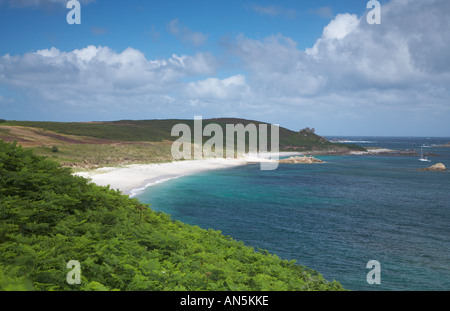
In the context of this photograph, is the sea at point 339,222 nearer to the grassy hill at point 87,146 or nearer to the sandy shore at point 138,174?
the sandy shore at point 138,174

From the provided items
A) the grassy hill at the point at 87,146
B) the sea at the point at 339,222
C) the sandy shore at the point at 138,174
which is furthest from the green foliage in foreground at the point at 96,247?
the sandy shore at the point at 138,174

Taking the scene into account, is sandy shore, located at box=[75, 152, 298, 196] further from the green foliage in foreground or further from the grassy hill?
the green foliage in foreground

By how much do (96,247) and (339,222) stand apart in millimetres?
26864

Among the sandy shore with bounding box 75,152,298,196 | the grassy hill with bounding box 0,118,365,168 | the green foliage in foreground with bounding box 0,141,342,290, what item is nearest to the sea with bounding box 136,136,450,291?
the sandy shore with bounding box 75,152,298,196

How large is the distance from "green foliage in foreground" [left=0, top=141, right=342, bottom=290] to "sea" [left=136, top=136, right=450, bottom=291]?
7.96 meters

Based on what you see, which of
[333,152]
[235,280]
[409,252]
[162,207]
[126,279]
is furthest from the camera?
[333,152]

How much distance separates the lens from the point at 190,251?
41.6 ft

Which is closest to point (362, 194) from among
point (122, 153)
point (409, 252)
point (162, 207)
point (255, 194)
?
point (255, 194)

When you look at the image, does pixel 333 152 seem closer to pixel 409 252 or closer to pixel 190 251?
pixel 409 252

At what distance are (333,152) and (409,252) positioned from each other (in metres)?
146

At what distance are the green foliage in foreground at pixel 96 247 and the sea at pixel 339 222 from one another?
313 inches

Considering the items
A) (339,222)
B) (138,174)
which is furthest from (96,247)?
(138,174)
